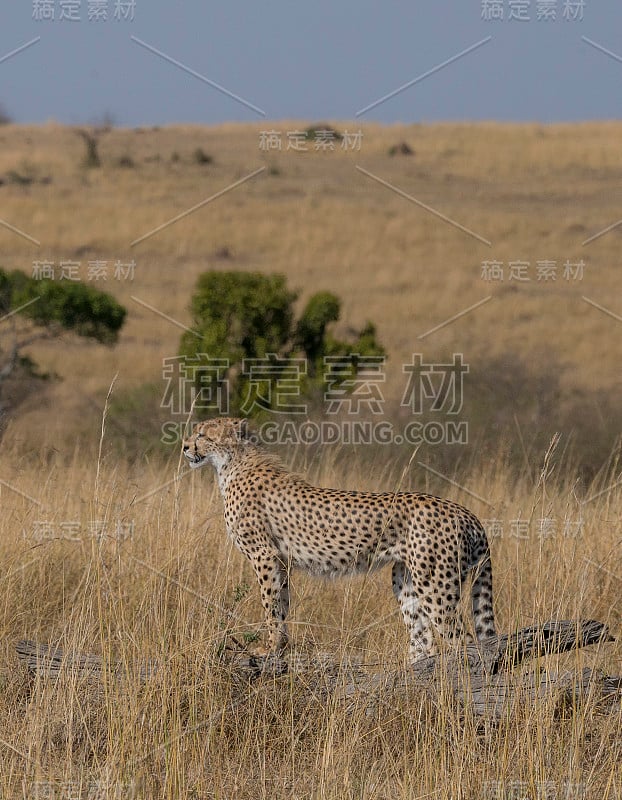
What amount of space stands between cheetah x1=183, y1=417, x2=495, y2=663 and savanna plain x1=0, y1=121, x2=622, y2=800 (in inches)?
6.1

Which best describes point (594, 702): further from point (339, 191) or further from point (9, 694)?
point (339, 191)

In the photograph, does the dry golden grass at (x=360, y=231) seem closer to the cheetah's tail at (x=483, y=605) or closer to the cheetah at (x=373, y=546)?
the cheetah at (x=373, y=546)

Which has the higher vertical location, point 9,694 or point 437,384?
point 437,384

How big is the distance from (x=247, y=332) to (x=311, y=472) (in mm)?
3120

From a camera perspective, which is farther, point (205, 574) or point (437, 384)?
point (437, 384)

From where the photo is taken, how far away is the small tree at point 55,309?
11.4m

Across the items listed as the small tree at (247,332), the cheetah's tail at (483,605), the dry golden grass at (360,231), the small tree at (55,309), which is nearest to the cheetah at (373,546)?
the cheetah's tail at (483,605)

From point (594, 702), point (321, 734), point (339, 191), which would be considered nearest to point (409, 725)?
point (321, 734)

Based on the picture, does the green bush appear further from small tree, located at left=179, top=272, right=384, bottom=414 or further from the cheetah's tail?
the cheetah's tail

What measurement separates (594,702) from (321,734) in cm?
79

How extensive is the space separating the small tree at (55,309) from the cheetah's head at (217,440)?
6.39m

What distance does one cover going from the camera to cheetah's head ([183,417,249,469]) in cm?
503

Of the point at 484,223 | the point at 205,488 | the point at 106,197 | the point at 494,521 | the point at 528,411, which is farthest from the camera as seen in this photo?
the point at 106,197

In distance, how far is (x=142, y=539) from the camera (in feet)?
17.5
